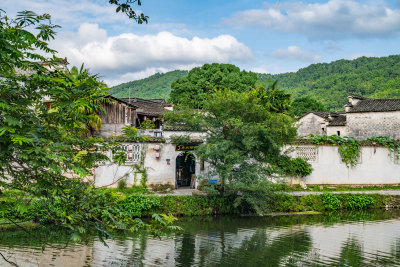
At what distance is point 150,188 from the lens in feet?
58.6

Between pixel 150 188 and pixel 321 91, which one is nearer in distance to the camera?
pixel 150 188

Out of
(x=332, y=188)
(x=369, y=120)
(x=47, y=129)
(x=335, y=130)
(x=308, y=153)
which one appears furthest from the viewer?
(x=335, y=130)

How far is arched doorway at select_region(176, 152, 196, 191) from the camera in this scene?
19781 mm

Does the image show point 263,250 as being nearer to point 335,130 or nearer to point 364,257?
point 364,257

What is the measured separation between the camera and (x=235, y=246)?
11.7 meters

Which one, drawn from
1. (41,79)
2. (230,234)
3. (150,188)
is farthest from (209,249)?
(41,79)

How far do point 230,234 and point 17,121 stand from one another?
10436 mm

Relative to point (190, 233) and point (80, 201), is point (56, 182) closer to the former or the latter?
point (80, 201)

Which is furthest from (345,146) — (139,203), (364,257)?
(139,203)

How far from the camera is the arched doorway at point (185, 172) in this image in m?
19.8

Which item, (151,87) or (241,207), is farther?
(151,87)

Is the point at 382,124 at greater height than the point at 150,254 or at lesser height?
greater

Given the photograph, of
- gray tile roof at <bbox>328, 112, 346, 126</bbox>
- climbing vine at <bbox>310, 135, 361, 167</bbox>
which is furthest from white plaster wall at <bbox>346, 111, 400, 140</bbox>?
climbing vine at <bbox>310, 135, 361, 167</bbox>

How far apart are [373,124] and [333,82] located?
35.3m
